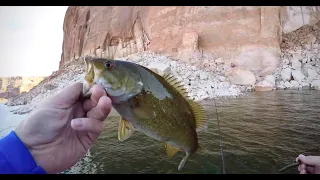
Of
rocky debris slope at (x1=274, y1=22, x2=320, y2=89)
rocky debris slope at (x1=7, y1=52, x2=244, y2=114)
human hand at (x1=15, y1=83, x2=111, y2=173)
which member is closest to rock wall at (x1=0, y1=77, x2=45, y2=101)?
rocky debris slope at (x1=7, y1=52, x2=244, y2=114)

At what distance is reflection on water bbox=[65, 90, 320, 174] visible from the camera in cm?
260

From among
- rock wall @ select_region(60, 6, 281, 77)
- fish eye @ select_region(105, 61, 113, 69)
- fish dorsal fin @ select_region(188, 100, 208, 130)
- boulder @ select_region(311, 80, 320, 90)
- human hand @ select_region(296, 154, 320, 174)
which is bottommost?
boulder @ select_region(311, 80, 320, 90)

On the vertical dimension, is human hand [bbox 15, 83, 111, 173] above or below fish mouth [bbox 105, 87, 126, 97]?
below

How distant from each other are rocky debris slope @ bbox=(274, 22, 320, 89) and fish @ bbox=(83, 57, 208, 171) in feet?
18.2

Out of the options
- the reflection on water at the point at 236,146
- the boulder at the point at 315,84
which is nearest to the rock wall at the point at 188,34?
the boulder at the point at 315,84

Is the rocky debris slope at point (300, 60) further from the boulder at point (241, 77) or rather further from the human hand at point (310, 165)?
the human hand at point (310, 165)

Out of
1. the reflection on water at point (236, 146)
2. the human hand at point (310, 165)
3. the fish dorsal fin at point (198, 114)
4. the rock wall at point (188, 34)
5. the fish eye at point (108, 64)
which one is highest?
the rock wall at point (188, 34)

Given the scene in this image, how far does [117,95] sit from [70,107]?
191 mm

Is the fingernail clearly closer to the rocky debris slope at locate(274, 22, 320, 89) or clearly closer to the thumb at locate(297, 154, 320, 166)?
the thumb at locate(297, 154, 320, 166)

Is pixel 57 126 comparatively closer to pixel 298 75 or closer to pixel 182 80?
pixel 182 80

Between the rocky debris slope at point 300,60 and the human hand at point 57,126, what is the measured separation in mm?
5752

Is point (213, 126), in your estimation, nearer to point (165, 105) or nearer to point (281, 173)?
point (281, 173)

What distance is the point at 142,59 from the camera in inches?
281

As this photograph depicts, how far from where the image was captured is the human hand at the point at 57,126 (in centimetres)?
73
